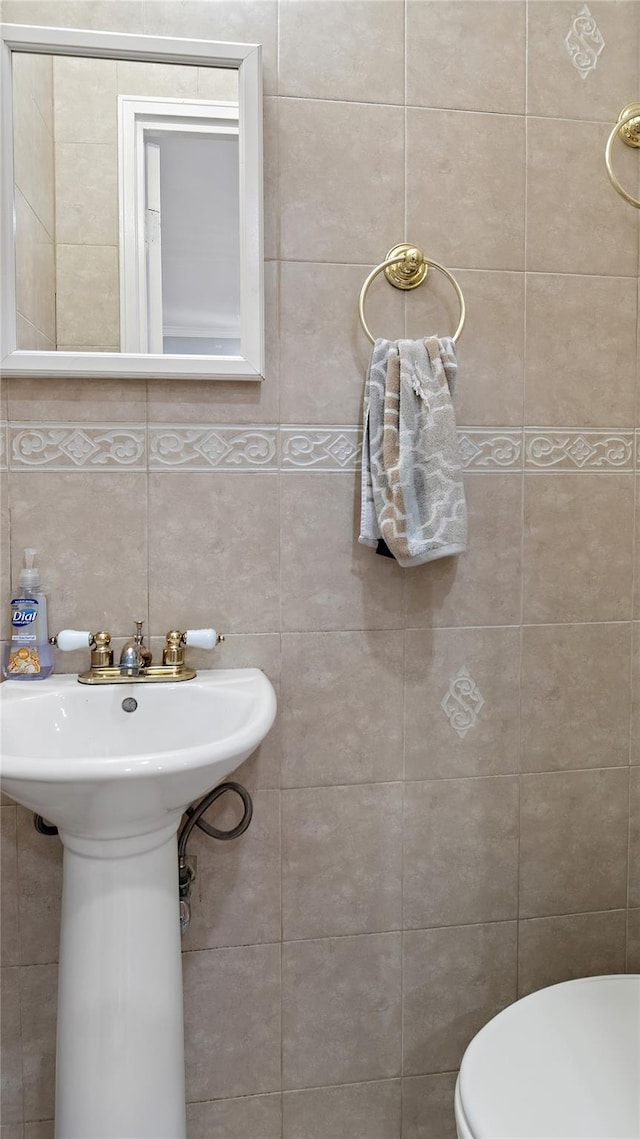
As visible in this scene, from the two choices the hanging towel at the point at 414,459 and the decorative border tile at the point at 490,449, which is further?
the decorative border tile at the point at 490,449

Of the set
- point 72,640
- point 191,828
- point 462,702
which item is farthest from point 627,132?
point 191,828

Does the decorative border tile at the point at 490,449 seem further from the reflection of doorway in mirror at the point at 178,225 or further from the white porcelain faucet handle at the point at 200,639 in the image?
the white porcelain faucet handle at the point at 200,639

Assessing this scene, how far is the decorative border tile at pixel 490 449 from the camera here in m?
1.40

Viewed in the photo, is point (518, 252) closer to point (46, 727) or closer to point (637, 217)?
point (637, 217)

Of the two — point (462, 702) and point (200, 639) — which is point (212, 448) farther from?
point (462, 702)

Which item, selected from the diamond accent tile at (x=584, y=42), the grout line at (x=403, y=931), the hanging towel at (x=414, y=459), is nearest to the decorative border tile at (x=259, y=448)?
Result: the hanging towel at (x=414, y=459)

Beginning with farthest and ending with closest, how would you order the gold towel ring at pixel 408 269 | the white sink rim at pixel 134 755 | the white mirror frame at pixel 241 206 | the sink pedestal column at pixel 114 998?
the gold towel ring at pixel 408 269
the white mirror frame at pixel 241 206
the sink pedestal column at pixel 114 998
the white sink rim at pixel 134 755

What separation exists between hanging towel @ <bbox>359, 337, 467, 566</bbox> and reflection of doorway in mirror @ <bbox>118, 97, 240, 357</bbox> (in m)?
0.28

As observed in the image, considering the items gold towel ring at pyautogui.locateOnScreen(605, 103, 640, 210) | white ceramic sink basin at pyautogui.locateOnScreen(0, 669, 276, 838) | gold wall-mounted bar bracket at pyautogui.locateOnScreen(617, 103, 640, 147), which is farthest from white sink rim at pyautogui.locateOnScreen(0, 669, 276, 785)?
gold wall-mounted bar bracket at pyautogui.locateOnScreen(617, 103, 640, 147)

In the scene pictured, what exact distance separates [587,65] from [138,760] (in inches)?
58.3

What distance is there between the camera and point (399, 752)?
55.1 inches

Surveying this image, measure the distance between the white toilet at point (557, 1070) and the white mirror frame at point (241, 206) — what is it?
1095 mm

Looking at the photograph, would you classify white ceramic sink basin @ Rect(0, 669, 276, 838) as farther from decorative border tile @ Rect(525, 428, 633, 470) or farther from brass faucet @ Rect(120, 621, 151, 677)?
decorative border tile @ Rect(525, 428, 633, 470)

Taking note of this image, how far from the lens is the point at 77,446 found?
4.18 feet
